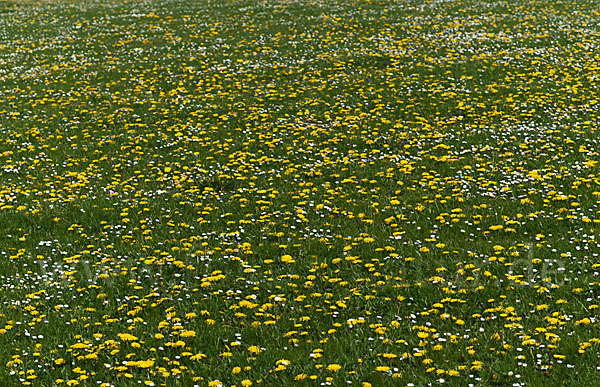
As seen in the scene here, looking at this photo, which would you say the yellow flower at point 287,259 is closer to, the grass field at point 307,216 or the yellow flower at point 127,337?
the grass field at point 307,216

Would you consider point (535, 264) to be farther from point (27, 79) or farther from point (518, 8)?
point (518, 8)

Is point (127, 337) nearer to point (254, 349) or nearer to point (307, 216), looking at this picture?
point (254, 349)

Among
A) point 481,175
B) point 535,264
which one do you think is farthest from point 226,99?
point 535,264

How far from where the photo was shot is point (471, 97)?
1429 centimetres

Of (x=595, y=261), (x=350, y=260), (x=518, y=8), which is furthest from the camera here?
(x=518, y=8)

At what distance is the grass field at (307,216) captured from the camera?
5.88m

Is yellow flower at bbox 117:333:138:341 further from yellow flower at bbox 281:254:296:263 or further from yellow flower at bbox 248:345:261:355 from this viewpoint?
yellow flower at bbox 281:254:296:263

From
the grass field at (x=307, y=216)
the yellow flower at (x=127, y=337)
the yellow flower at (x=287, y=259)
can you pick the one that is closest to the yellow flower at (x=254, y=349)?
the grass field at (x=307, y=216)

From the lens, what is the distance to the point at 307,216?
923 cm

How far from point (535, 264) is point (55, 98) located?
13.3 meters

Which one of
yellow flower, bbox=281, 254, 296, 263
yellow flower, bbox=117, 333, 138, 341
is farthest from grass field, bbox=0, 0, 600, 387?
yellow flower, bbox=117, 333, 138, 341

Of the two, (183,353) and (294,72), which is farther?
(294,72)

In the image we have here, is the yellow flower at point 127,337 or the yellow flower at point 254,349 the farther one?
the yellow flower at point 127,337

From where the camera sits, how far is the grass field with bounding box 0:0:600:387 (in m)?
5.88
